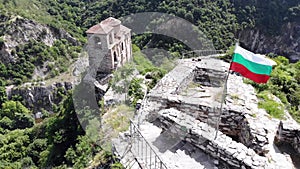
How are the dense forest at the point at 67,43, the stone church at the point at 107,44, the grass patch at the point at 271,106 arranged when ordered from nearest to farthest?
the grass patch at the point at 271,106 → the dense forest at the point at 67,43 → the stone church at the point at 107,44

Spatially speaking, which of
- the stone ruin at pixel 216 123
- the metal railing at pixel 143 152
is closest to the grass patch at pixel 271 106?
the stone ruin at pixel 216 123

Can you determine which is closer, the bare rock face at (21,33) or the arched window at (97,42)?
the arched window at (97,42)

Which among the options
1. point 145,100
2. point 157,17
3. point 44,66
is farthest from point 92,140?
point 44,66

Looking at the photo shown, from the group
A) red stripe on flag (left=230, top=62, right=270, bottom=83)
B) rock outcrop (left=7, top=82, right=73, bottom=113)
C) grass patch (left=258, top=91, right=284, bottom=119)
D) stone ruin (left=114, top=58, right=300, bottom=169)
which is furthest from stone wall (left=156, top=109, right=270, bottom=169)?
rock outcrop (left=7, top=82, right=73, bottom=113)

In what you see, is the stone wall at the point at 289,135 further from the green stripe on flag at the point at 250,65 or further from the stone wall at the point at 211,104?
the green stripe on flag at the point at 250,65

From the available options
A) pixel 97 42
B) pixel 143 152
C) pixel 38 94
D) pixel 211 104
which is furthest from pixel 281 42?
pixel 143 152

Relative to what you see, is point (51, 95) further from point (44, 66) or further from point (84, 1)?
point (84, 1)

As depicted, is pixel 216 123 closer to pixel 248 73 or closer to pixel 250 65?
pixel 248 73
